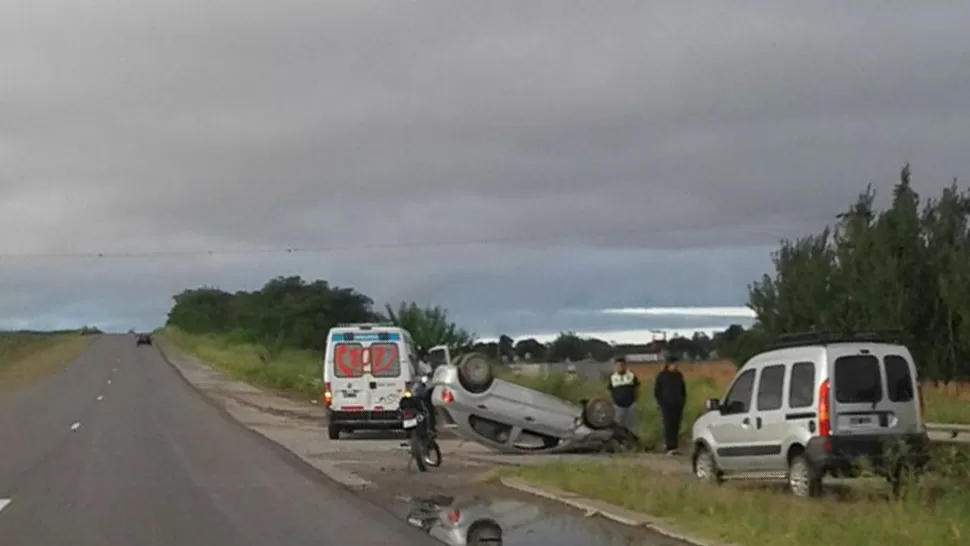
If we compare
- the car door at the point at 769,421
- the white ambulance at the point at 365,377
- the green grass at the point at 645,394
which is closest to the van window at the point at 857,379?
the car door at the point at 769,421

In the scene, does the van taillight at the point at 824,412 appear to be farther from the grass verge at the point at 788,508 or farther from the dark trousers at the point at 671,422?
the dark trousers at the point at 671,422

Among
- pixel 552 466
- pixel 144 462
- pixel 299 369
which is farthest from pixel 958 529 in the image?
pixel 299 369

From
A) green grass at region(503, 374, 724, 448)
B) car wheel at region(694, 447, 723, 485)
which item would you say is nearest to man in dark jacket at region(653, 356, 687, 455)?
green grass at region(503, 374, 724, 448)

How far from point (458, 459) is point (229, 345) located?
77.4 meters

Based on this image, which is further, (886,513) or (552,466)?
(552,466)

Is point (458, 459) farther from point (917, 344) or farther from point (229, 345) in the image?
point (229, 345)

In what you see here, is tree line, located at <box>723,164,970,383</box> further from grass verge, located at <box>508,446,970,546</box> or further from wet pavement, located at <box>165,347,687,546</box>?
grass verge, located at <box>508,446,970,546</box>

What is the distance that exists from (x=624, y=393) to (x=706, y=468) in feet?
20.5

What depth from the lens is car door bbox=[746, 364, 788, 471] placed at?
16562 millimetres

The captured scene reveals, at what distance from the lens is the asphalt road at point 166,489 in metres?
13.6

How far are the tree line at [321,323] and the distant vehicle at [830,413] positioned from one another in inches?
328

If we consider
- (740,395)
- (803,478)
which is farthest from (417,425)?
(803,478)

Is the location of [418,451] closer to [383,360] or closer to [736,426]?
[736,426]

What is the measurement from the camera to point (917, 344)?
44.6m
